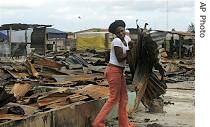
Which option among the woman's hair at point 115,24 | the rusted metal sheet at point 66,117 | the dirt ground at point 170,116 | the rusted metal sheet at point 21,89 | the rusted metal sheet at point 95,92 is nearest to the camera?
the rusted metal sheet at point 66,117

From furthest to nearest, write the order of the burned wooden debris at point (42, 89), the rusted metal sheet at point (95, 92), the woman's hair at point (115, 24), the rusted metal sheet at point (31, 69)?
the rusted metal sheet at point (31, 69), the rusted metal sheet at point (95, 92), the burned wooden debris at point (42, 89), the woman's hair at point (115, 24)

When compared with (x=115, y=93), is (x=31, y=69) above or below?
below

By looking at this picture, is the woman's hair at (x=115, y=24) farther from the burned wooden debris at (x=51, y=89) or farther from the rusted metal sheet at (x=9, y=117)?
the rusted metal sheet at (x=9, y=117)

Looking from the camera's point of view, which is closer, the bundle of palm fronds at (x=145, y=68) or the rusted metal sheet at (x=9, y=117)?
the rusted metal sheet at (x=9, y=117)

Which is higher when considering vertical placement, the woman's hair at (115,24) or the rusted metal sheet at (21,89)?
the woman's hair at (115,24)

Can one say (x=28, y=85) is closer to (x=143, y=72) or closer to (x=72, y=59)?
(x=143, y=72)

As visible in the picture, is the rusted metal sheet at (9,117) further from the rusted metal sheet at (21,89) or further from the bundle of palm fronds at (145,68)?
the bundle of palm fronds at (145,68)

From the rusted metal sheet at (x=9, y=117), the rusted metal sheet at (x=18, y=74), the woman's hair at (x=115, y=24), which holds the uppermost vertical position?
the woman's hair at (x=115, y=24)

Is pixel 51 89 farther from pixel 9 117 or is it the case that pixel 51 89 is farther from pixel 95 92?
pixel 9 117

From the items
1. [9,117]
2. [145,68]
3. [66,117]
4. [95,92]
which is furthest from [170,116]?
[9,117]

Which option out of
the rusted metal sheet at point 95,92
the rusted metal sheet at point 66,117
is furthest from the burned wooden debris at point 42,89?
the rusted metal sheet at point 66,117

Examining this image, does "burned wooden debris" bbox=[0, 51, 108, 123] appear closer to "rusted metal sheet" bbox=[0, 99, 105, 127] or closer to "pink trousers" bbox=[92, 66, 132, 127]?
"rusted metal sheet" bbox=[0, 99, 105, 127]

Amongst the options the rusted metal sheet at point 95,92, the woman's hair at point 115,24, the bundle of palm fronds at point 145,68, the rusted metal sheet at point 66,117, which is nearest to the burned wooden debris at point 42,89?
the rusted metal sheet at point 95,92

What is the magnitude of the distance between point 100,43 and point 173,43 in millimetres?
10014
